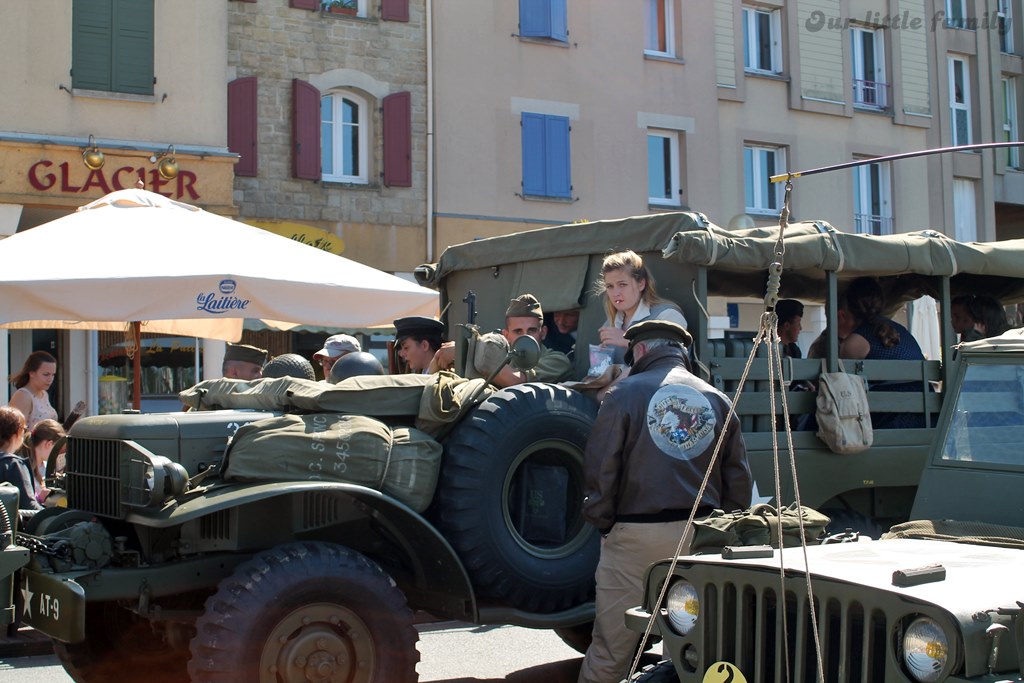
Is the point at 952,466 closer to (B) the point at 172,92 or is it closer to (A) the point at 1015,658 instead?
(A) the point at 1015,658

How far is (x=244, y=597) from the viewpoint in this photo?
4676 millimetres

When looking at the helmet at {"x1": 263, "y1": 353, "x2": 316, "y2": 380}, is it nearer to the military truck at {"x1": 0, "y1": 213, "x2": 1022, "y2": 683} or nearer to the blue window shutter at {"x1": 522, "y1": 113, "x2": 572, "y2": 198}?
the military truck at {"x1": 0, "y1": 213, "x2": 1022, "y2": 683}

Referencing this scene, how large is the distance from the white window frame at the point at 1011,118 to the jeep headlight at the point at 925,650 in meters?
25.5

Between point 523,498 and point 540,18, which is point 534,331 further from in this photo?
point 540,18

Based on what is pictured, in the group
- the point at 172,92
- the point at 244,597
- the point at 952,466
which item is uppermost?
the point at 172,92

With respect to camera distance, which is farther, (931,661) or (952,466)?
(952,466)

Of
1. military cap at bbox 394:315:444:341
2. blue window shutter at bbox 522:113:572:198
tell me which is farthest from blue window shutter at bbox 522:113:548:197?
military cap at bbox 394:315:444:341

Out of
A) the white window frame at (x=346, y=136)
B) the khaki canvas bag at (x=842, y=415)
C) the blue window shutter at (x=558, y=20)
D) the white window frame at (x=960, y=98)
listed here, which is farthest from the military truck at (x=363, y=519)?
the white window frame at (x=960, y=98)

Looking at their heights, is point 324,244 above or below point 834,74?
below

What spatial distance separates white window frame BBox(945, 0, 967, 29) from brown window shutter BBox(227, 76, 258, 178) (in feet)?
50.5

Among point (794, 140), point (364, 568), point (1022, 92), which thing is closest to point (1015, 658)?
point (364, 568)

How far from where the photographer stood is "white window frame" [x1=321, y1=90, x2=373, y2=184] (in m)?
18.2

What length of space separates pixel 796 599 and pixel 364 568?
2.05m

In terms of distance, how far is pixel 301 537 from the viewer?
5270mm
